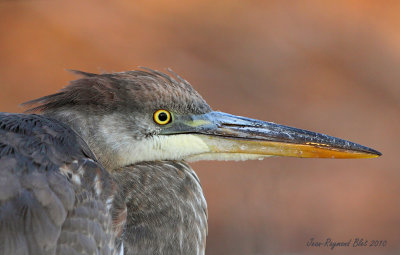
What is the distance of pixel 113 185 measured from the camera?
5.15 ft

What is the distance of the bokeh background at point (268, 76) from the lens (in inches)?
195

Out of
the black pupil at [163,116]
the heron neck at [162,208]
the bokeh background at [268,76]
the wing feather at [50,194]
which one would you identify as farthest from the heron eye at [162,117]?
the bokeh background at [268,76]

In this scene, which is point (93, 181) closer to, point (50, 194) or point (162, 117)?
point (50, 194)

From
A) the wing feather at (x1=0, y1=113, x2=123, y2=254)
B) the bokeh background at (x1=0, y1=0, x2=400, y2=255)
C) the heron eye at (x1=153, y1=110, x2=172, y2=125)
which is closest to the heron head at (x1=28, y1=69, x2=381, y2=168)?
the heron eye at (x1=153, y1=110, x2=172, y2=125)

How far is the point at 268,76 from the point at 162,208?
3.77 meters

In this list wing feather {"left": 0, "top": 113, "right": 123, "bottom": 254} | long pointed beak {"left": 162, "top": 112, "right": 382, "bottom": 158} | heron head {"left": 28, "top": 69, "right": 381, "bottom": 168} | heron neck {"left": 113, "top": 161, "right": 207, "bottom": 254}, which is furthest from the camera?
long pointed beak {"left": 162, "top": 112, "right": 382, "bottom": 158}

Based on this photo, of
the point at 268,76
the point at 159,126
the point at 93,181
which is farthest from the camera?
the point at 268,76

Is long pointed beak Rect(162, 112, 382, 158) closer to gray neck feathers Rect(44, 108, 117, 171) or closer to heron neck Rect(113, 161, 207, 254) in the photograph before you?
heron neck Rect(113, 161, 207, 254)

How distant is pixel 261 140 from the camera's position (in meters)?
1.88

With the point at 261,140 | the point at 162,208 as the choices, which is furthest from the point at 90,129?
the point at 261,140

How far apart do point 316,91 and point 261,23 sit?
3.01ft

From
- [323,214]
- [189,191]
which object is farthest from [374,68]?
[189,191]

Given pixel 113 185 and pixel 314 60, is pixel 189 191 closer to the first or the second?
pixel 113 185

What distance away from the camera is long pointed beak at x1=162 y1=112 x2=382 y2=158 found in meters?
1.88
